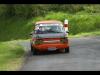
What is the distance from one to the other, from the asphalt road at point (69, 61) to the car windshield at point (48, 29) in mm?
1043

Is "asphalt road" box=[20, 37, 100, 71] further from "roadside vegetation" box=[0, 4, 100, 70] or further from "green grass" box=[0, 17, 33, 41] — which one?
"green grass" box=[0, 17, 33, 41]

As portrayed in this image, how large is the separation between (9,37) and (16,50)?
12964 mm

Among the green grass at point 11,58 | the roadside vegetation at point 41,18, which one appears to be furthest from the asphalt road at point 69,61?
the roadside vegetation at point 41,18

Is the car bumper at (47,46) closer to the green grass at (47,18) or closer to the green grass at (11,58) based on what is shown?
the green grass at (11,58)

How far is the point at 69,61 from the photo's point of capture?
51.6 feet

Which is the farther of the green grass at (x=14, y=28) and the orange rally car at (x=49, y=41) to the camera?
the green grass at (x=14, y=28)

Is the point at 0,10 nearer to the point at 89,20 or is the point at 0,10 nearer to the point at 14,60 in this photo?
the point at 89,20

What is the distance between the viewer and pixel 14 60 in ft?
51.4

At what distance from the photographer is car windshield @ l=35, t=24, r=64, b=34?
19.1 metres

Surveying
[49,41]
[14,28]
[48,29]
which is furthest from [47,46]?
[14,28]

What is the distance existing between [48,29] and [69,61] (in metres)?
3.80

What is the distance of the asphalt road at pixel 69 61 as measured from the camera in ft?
46.0

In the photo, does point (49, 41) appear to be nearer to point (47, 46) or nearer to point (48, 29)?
point (47, 46)
